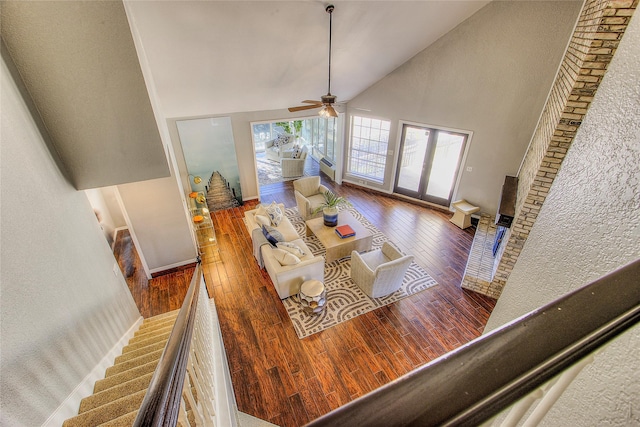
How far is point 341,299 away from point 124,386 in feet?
10.9

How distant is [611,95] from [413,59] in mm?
5911

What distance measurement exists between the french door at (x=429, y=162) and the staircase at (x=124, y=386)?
625 cm

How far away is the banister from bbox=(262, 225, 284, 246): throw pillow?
4.74 metres

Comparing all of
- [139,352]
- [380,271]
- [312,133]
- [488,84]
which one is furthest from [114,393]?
[312,133]

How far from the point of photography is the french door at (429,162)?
6.84m

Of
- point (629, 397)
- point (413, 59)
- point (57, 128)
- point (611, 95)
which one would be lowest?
point (629, 397)

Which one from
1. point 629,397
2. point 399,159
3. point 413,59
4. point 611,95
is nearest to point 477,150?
point 399,159

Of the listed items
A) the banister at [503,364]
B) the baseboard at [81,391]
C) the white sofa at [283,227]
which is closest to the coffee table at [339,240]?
the white sofa at [283,227]

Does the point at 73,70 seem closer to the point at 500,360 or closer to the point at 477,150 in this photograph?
the point at 500,360

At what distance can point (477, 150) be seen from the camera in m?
6.38

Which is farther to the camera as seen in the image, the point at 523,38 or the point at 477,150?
the point at 477,150

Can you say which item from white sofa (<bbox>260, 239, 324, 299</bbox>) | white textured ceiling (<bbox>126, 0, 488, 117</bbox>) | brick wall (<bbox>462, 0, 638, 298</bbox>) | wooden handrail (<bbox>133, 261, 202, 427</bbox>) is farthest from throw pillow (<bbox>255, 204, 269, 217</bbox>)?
wooden handrail (<bbox>133, 261, 202, 427</bbox>)

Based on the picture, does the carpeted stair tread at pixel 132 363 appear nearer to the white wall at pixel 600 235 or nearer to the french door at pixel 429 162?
the white wall at pixel 600 235

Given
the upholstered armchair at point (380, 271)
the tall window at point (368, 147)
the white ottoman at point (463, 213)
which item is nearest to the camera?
the upholstered armchair at point (380, 271)
